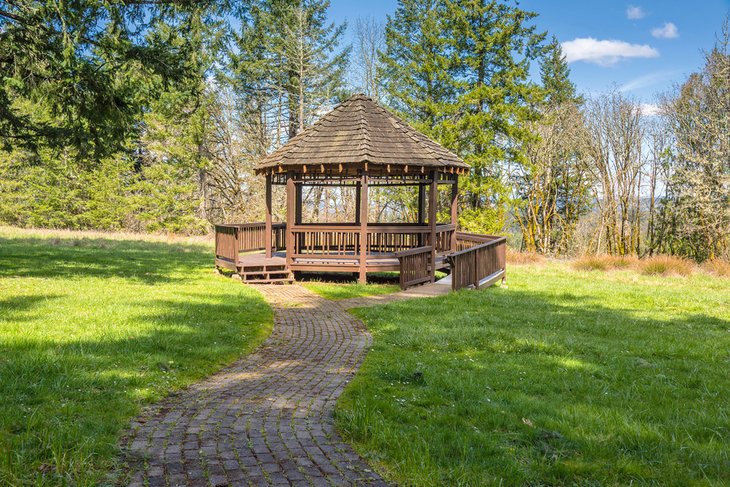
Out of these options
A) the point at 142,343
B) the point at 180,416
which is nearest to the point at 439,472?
the point at 180,416

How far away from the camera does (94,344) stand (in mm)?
6875

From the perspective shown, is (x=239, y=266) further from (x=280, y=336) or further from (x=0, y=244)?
(x=0, y=244)

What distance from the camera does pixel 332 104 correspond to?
115ft

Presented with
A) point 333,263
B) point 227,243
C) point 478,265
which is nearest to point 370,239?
point 333,263

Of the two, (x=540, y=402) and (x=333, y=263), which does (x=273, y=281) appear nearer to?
(x=333, y=263)

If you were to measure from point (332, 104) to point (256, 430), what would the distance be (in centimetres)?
3242

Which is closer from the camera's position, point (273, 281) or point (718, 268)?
point (273, 281)

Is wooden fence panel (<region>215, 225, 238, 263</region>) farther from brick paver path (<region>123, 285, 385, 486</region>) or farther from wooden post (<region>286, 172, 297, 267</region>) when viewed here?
brick paver path (<region>123, 285, 385, 486</region>)

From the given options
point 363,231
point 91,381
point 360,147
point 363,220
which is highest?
point 360,147

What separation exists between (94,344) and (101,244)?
20222 millimetres

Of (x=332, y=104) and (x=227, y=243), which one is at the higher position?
(x=332, y=104)

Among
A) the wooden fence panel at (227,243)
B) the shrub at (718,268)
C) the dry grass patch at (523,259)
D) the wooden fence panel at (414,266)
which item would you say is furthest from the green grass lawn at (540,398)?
the dry grass patch at (523,259)

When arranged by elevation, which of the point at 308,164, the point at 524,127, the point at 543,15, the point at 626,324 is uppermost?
the point at 543,15

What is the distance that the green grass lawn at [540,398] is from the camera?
394 centimetres
